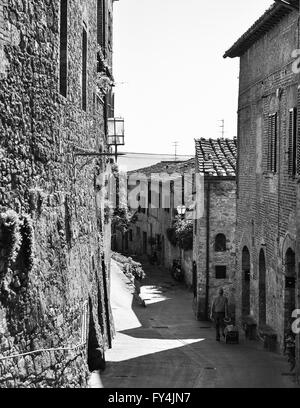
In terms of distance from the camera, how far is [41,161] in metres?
9.75

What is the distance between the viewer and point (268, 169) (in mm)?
18406

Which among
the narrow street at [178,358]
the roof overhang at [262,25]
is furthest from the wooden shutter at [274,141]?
the narrow street at [178,358]

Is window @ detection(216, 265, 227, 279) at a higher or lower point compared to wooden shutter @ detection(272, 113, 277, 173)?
lower

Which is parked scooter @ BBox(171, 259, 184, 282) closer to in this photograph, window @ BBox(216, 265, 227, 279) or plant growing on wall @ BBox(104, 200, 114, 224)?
window @ BBox(216, 265, 227, 279)

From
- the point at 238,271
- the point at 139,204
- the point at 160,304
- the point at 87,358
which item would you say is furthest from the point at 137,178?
the point at 87,358

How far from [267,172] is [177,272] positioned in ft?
70.5

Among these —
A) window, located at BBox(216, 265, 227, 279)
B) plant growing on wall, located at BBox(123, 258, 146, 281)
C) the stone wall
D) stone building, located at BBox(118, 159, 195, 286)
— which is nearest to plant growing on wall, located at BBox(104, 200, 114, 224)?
the stone wall

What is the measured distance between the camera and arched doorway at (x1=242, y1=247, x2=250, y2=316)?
2164cm

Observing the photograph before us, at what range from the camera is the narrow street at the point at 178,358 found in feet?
46.8

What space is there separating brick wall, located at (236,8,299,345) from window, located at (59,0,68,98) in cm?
570

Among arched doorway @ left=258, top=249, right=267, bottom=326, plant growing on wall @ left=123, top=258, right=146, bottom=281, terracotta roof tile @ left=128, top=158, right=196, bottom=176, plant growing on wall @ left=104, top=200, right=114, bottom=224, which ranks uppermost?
terracotta roof tile @ left=128, top=158, right=196, bottom=176

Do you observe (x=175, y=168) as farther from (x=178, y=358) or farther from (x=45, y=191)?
(x=45, y=191)

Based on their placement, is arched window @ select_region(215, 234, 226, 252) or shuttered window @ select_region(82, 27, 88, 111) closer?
shuttered window @ select_region(82, 27, 88, 111)

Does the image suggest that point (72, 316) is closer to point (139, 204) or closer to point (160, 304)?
point (160, 304)
